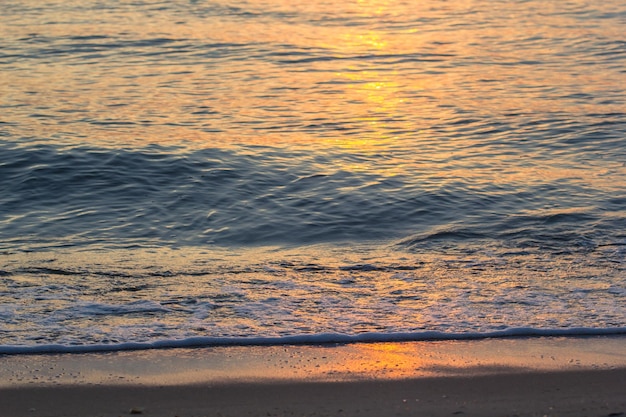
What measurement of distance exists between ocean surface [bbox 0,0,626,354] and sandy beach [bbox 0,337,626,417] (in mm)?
211

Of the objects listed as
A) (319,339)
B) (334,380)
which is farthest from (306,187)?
(334,380)

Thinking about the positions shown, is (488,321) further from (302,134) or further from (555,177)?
(302,134)

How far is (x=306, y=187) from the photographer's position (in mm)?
9672

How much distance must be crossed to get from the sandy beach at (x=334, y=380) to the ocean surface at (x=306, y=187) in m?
0.21

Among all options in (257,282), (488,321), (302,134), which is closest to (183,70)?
(302,134)

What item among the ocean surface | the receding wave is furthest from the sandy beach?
the ocean surface

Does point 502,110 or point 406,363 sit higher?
point 406,363

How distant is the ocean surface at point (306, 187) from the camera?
222 inches

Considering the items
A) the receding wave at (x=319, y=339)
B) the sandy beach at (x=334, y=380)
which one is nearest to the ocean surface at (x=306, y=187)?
the receding wave at (x=319, y=339)

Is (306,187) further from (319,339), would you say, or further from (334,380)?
(334,380)

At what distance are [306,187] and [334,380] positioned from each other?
5285mm

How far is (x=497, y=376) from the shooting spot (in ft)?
14.8

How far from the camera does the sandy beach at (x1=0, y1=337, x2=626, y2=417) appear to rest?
4.15 metres

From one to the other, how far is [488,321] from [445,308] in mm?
359
